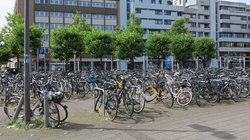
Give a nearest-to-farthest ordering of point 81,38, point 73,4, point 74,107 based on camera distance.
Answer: point 74,107 < point 81,38 < point 73,4

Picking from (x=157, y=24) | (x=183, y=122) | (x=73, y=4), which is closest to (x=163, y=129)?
(x=183, y=122)

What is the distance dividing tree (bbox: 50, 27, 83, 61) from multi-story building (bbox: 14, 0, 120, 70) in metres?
26.1

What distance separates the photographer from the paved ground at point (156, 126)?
20.8 ft

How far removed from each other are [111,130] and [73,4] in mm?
56972

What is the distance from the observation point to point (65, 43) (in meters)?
28.3

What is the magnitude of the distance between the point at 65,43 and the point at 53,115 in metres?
21.7

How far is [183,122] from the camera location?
7551 millimetres

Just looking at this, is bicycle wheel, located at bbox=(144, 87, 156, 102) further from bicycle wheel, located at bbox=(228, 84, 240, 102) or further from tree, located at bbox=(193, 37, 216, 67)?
tree, located at bbox=(193, 37, 216, 67)

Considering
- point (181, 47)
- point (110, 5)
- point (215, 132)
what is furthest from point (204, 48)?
point (215, 132)

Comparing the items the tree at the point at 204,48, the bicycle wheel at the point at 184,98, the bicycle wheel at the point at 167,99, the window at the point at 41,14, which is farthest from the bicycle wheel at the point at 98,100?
the window at the point at 41,14

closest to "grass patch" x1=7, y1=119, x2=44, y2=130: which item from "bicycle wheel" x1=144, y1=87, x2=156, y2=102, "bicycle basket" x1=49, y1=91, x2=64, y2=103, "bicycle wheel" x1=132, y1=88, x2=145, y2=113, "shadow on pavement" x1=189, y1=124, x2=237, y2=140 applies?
"bicycle basket" x1=49, y1=91, x2=64, y2=103

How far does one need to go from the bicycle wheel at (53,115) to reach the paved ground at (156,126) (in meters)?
0.21

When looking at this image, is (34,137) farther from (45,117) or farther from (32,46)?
(32,46)

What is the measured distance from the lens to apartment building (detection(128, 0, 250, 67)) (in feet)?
239
